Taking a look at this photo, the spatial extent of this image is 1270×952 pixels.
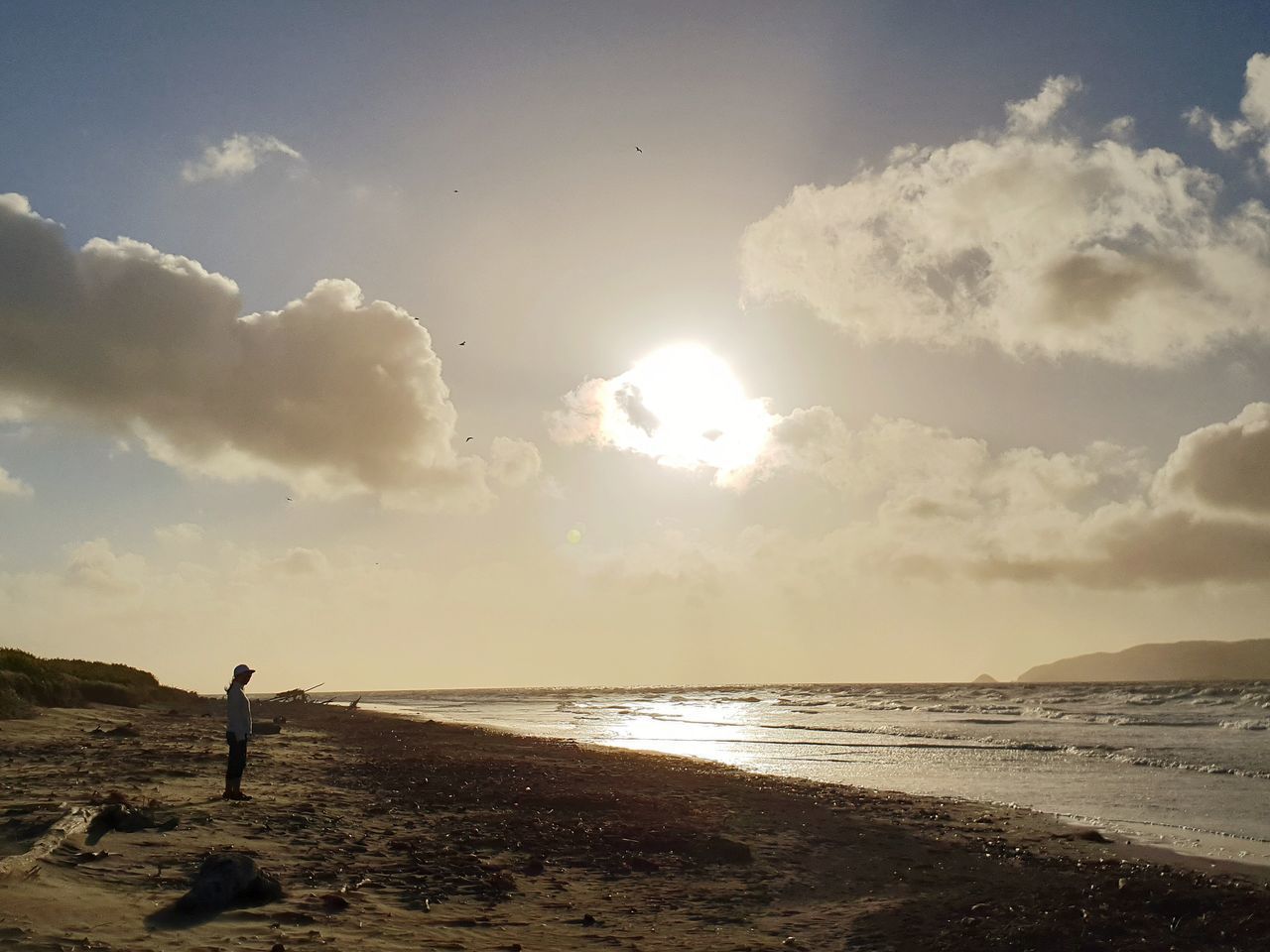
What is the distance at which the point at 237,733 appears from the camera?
14203mm

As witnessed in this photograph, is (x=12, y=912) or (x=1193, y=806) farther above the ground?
(x=12, y=912)

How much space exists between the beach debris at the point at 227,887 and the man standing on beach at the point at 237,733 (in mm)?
6084

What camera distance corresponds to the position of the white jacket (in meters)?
14.2

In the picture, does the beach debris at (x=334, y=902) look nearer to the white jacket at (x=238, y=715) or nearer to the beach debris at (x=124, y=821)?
the beach debris at (x=124, y=821)

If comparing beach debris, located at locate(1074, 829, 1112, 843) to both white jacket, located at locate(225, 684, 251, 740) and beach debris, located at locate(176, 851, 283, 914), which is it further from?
white jacket, located at locate(225, 684, 251, 740)

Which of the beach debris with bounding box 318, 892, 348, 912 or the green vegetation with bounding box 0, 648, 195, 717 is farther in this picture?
the green vegetation with bounding box 0, 648, 195, 717

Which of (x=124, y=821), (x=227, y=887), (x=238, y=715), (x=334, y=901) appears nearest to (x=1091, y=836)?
(x=334, y=901)

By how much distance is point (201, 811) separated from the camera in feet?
38.7

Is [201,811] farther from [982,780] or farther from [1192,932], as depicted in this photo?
[982,780]

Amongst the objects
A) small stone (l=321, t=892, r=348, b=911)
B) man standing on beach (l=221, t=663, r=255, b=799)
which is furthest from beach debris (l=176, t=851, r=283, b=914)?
man standing on beach (l=221, t=663, r=255, b=799)

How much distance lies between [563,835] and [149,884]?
615cm

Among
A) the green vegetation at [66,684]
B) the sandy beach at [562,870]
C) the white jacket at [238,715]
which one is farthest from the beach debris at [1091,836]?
the green vegetation at [66,684]

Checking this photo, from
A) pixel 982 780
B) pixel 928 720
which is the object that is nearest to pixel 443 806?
pixel 982 780

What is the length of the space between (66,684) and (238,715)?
2540cm
